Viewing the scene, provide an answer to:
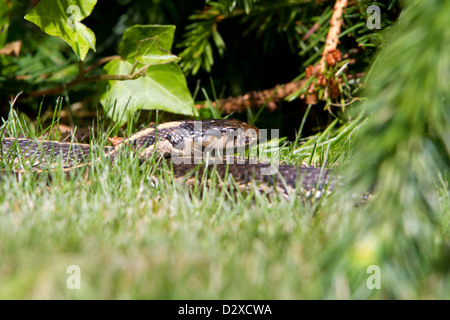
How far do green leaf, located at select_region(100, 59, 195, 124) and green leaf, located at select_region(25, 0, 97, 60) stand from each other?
1.66 ft

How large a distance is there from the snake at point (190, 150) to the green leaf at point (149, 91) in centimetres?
15

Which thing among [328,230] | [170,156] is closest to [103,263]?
[328,230]

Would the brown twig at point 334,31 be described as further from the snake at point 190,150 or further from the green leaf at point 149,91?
the green leaf at point 149,91

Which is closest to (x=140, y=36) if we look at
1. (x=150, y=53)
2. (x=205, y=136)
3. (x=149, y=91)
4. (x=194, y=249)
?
(x=150, y=53)

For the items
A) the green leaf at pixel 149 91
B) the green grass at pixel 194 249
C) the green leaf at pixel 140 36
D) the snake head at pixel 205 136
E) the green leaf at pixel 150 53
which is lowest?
the green grass at pixel 194 249

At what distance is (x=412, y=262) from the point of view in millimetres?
1258

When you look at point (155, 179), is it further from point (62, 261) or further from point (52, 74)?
point (52, 74)

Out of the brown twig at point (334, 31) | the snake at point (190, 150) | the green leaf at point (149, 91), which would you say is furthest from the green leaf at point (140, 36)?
the brown twig at point (334, 31)

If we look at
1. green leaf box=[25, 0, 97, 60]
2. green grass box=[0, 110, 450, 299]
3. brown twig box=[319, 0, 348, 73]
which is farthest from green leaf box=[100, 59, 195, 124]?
green grass box=[0, 110, 450, 299]

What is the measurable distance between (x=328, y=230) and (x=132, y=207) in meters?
0.78

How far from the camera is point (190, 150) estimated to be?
343cm

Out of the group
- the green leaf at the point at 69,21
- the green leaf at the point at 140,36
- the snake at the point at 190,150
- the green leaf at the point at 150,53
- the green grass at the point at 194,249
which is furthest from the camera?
the green leaf at the point at 140,36

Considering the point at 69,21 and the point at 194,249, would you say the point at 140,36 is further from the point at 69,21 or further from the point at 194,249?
the point at 194,249

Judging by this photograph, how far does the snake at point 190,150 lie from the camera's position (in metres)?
2.53
